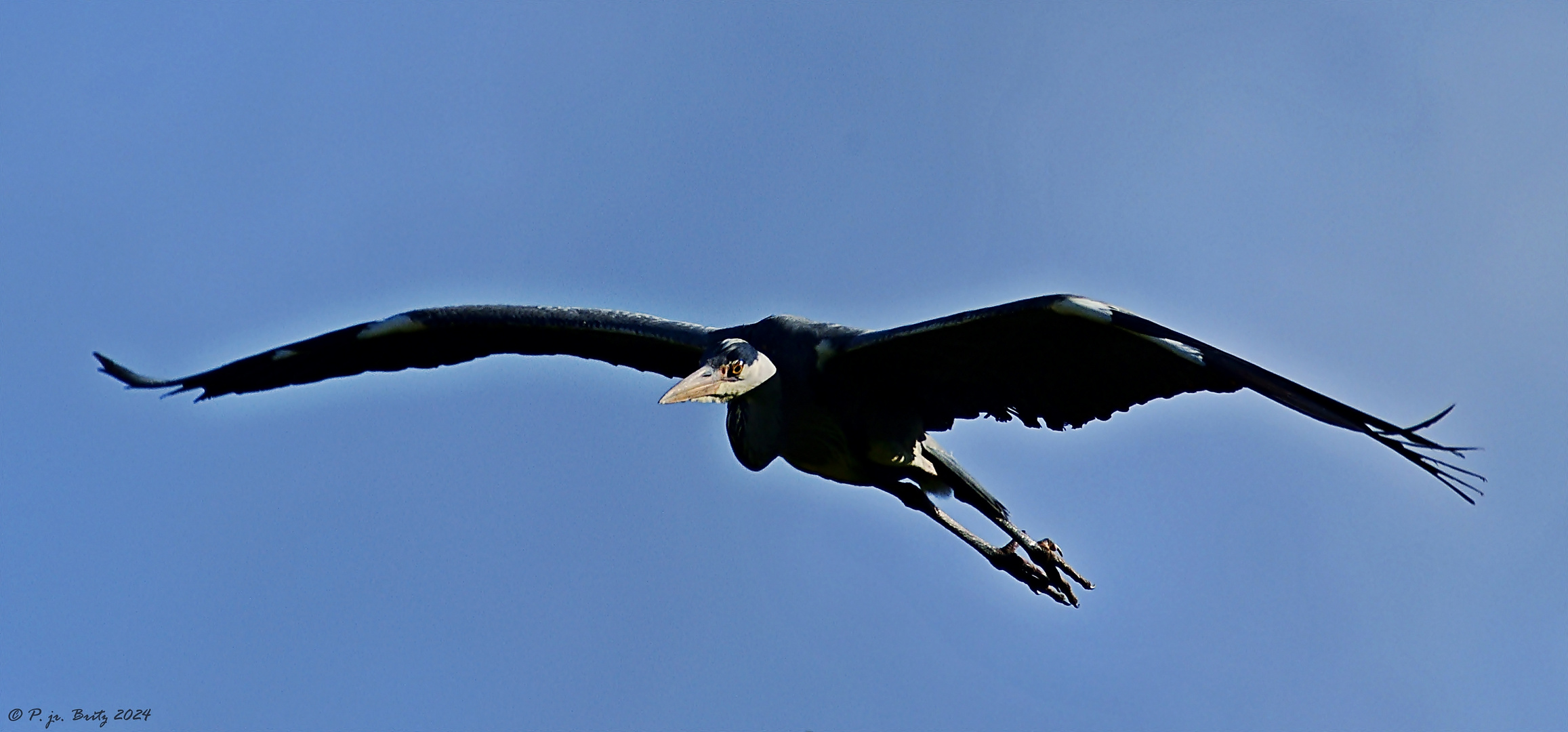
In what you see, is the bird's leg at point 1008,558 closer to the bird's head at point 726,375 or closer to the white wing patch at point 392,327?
the bird's head at point 726,375

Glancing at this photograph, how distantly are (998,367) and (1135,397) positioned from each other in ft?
3.15

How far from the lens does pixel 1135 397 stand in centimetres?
1234

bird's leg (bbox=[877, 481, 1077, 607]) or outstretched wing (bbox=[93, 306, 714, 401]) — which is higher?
outstretched wing (bbox=[93, 306, 714, 401])

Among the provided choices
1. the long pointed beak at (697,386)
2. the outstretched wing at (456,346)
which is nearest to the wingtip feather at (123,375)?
the outstretched wing at (456,346)

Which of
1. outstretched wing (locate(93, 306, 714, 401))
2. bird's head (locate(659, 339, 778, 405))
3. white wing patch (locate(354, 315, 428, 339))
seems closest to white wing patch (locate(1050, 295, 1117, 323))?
bird's head (locate(659, 339, 778, 405))

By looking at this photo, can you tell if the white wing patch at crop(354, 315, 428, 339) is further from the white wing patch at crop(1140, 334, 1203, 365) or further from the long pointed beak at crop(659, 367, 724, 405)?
the white wing patch at crop(1140, 334, 1203, 365)

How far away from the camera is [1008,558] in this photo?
1409 cm

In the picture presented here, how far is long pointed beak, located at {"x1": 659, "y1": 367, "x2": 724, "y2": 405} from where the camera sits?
12.6 meters

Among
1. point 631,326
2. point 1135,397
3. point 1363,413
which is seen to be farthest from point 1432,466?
point 631,326

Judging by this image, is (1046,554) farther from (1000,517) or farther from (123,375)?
(123,375)

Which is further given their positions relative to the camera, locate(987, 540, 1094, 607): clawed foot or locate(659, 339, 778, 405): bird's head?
locate(987, 540, 1094, 607): clawed foot

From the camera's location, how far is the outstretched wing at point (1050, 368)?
11.4m

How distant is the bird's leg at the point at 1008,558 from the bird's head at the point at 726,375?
149 centimetres

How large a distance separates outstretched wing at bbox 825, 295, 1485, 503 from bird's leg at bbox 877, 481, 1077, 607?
32.5 inches
